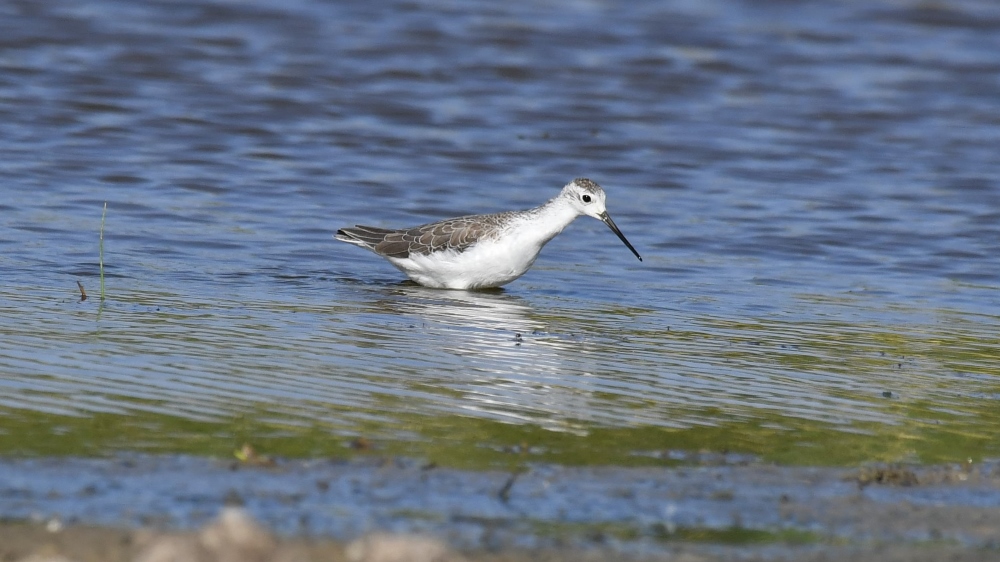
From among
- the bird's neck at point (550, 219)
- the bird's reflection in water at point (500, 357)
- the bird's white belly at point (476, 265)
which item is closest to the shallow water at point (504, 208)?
the bird's reflection in water at point (500, 357)

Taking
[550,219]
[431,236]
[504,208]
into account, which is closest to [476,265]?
[431,236]

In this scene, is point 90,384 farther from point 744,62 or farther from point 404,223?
point 744,62

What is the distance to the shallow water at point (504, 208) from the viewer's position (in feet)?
21.1

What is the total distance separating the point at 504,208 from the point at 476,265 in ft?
10.2

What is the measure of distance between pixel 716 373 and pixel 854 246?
18.2 ft

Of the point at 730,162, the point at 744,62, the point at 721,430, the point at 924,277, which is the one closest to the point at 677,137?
the point at 730,162

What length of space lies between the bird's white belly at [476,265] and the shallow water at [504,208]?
16 cm

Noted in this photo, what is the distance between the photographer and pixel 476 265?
1072 centimetres

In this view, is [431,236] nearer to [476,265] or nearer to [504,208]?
[476,265]

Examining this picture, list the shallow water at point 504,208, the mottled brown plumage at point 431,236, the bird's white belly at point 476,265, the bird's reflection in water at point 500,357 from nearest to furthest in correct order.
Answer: the shallow water at point 504,208 → the bird's reflection in water at point 500,357 → the bird's white belly at point 476,265 → the mottled brown plumage at point 431,236

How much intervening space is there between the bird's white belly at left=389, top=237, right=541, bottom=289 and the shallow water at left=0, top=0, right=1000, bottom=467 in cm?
16

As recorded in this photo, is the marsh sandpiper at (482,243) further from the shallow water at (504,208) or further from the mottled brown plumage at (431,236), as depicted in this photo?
the shallow water at (504,208)

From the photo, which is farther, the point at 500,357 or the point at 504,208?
the point at 504,208

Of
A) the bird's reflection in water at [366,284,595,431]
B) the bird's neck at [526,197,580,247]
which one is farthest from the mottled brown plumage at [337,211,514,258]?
the bird's reflection in water at [366,284,595,431]
